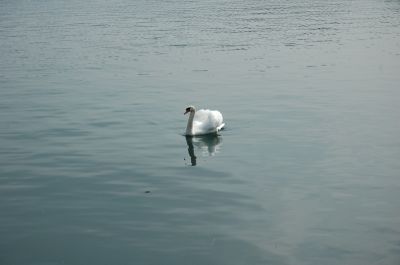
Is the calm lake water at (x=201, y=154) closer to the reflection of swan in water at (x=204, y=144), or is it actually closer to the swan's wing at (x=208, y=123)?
the reflection of swan in water at (x=204, y=144)

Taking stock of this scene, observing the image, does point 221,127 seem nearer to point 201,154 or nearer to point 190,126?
point 190,126

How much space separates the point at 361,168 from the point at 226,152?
5246 millimetres

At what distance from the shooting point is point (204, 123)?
27.3 meters

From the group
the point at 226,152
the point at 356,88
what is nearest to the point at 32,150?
the point at 226,152

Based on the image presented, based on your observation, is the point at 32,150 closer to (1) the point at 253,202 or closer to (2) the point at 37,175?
(2) the point at 37,175

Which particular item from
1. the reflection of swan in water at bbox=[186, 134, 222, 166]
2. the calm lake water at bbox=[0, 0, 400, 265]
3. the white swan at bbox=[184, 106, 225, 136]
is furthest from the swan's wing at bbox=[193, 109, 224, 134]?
the calm lake water at bbox=[0, 0, 400, 265]

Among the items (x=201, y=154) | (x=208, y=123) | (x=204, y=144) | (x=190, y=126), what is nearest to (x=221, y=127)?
(x=208, y=123)

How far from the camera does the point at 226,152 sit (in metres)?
24.5

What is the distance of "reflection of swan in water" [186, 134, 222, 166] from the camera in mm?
24731

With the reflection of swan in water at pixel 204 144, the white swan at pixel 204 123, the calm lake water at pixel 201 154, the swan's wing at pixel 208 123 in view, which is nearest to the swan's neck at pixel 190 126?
the white swan at pixel 204 123

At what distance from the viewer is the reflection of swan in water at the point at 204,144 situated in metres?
24.7

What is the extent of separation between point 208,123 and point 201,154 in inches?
112

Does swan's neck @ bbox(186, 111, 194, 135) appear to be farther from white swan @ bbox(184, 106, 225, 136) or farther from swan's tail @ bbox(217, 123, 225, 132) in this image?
swan's tail @ bbox(217, 123, 225, 132)

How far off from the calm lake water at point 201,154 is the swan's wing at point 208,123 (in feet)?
2.06
